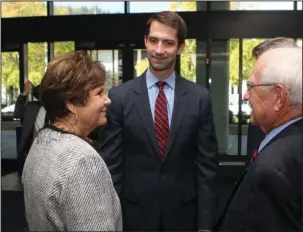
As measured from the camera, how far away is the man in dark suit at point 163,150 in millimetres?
2109

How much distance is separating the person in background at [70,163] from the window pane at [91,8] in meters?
7.98

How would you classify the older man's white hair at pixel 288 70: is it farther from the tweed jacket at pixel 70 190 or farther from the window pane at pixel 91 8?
the window pane at pixel 91 8

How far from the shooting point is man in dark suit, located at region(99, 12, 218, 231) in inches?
83.0

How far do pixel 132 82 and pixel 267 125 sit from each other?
0.89m

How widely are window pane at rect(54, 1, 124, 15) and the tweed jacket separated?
26.7 ft

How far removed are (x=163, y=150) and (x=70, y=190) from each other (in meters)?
0.88

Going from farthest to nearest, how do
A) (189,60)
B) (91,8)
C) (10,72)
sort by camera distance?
(10,72)
(91,8)
(189,60)

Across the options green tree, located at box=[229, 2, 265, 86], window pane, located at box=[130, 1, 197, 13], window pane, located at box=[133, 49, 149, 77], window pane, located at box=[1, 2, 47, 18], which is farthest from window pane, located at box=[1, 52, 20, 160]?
green tree, located at box=[229, 2, 265, 86]

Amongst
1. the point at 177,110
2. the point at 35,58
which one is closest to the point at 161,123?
the point at 177,110

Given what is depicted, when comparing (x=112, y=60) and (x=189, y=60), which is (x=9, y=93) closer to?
(x=112, y=60)

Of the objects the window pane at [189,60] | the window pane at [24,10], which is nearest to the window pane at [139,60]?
the window pane at [189,60]

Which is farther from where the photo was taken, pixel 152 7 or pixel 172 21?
pixel 152 7

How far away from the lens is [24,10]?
30.8ft

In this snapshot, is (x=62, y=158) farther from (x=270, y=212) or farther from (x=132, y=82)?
(x=132, y=82)
